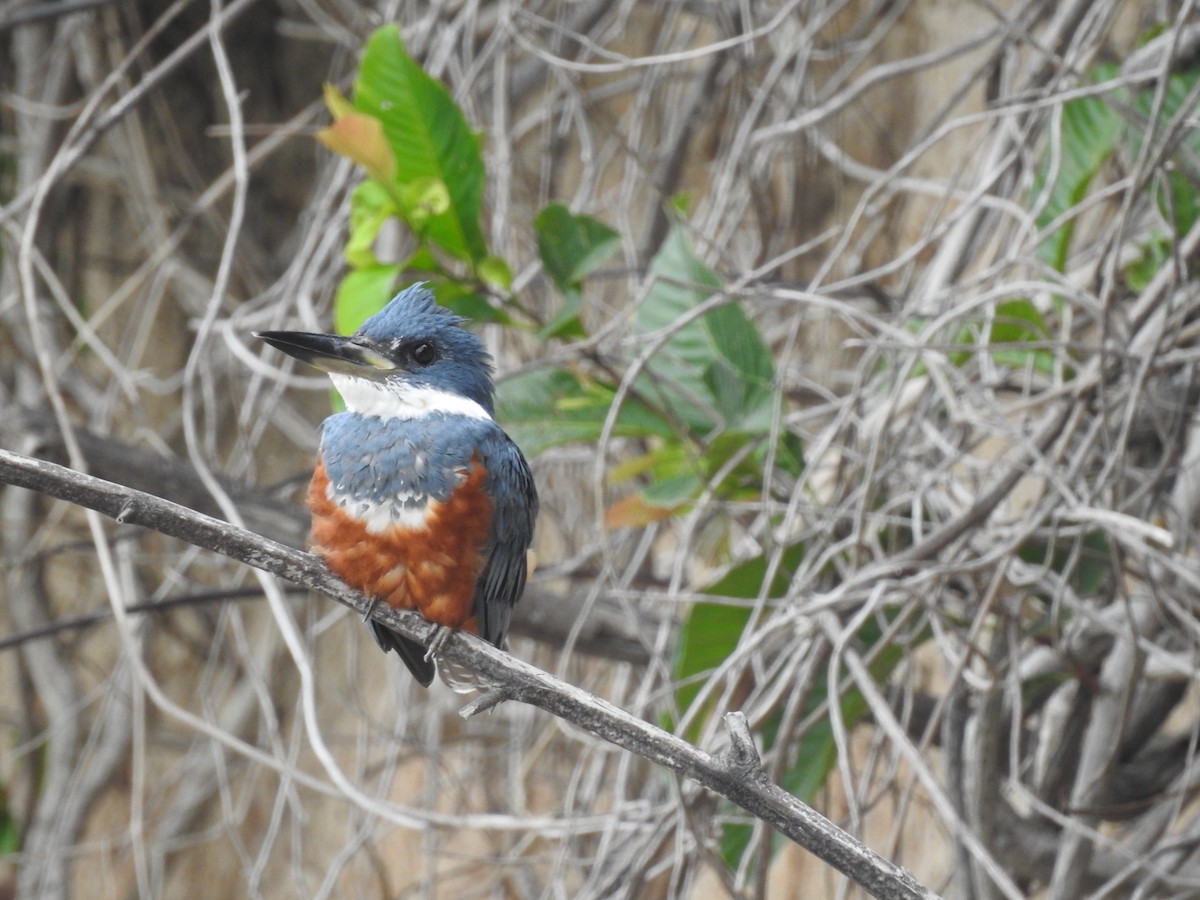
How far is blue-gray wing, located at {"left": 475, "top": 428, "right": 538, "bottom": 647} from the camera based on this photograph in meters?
1.30

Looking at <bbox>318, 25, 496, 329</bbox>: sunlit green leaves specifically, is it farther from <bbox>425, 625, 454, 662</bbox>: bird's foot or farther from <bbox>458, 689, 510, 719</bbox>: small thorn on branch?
<bbox>458, 689, 510, 719</bbox>: small thorn on branch

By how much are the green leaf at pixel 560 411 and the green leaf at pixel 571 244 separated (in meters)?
0.15

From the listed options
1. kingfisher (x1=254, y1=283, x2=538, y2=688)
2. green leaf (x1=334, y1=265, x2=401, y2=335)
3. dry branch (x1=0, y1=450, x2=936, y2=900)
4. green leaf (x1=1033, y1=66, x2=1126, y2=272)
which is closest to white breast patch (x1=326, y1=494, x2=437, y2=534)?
kingfisher (x1=254, y1=283, x2=538, y2=688)

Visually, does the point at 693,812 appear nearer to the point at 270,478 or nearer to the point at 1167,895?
the point at 1167,895

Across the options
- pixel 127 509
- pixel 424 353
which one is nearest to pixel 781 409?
pixel 424 353

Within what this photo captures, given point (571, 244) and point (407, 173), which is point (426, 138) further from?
point (571, 244)

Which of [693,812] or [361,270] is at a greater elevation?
[361,270]

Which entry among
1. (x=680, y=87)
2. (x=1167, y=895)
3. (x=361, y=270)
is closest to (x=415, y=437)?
(x=361, y=270)

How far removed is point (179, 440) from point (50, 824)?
3.45 feet

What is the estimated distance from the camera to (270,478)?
3.31m

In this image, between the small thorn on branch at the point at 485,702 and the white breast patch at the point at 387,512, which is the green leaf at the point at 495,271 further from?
the small thorn on branch at the point at 485,702

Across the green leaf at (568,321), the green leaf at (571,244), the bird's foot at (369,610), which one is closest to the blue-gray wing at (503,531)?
the bird's foot at (369,610)

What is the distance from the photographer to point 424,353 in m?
1.37

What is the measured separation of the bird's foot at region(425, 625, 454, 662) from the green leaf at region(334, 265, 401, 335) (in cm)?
59
